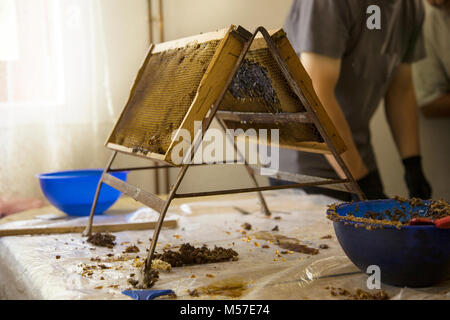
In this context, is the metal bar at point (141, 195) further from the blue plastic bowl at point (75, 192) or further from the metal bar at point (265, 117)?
the metal bar at point (265, 117)

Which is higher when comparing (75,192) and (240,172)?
(75,192)

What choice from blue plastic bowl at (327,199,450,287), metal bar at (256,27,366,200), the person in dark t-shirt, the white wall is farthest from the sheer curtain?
blue plastic bowl at (327,199,450,287)

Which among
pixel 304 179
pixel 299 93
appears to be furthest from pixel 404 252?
pixel 304 179

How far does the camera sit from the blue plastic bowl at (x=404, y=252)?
97 cm

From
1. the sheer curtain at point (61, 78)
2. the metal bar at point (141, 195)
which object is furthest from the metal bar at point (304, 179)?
the sheer curtain at point (61, 78)

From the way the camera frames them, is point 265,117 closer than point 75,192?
Yes

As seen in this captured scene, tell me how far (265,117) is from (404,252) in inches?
23.7

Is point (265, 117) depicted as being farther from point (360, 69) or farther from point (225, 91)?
point (360, 69)

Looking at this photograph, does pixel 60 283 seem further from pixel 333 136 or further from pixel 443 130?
pixel 443 130

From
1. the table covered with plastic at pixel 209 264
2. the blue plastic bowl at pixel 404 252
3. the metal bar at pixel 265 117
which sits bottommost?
the table covered with plastic at pixel 209 264

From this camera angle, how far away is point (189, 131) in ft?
3.92

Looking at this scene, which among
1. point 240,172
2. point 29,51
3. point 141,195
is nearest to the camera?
point 141,195

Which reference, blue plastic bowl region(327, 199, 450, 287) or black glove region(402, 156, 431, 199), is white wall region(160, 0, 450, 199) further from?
blue plastic bowl region(327, 199, 450, 287)

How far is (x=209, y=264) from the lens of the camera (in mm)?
1289
